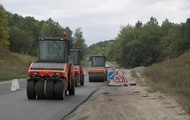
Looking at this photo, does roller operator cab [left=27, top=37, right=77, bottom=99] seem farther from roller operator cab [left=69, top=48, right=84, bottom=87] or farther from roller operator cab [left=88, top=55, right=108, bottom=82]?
roller operator cab [left=88, top=55, right=108, bottom=82]

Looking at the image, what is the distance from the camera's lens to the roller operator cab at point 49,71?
20.3m

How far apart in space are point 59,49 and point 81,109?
17.9 feet

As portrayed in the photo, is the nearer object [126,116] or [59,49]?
[126,116]

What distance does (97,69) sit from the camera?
43125 millimetres

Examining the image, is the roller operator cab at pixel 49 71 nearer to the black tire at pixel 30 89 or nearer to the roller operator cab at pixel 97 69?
the black tire at pixel 30 89

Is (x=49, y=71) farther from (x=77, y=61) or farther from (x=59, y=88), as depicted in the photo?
(x=77, y=61)

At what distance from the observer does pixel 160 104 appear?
1947 cm

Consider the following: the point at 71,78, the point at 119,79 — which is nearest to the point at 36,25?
the point at 119,79

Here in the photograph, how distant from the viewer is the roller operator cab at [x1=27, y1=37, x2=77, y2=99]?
20281 millimetres

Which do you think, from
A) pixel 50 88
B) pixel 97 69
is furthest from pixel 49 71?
pixel 97 69

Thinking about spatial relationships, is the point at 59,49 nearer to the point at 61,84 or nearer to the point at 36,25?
the point at 61,84

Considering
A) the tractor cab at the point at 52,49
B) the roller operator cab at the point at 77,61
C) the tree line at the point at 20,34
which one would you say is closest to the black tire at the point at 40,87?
the tractor cab at the point at 52,49

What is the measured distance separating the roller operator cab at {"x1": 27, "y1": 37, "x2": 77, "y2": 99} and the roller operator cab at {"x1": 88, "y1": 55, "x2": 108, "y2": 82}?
21.3 m

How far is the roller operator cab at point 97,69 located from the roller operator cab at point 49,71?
69.7 feet
